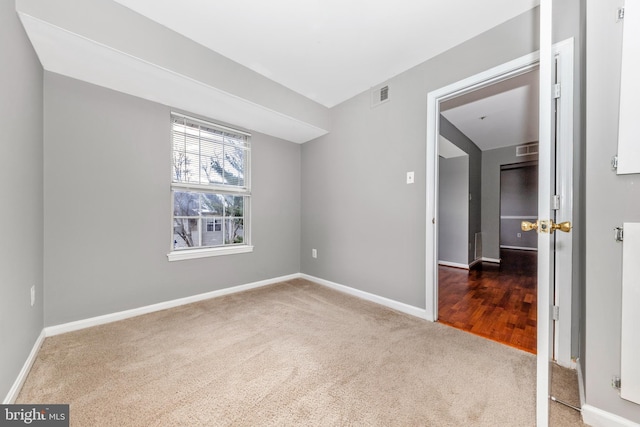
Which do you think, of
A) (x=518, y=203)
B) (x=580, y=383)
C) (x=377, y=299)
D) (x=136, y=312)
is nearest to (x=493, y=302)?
(x=377, y=299)

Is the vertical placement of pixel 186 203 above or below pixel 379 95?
below

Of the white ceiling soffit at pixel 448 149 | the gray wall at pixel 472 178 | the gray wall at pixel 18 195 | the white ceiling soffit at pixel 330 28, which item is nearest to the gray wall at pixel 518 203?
the gray wall at pixel 472 178

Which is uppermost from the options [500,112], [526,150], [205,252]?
[500,112]

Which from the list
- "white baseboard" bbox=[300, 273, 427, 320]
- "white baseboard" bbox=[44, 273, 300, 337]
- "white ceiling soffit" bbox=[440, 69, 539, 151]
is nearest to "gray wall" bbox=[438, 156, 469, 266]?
"white ceiling soffit" bbox=[440, 69, 539, 151]

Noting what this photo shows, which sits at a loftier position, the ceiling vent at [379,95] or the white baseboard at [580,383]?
the ceiling vent at [379,95]

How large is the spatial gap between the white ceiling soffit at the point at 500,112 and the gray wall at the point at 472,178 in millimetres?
118

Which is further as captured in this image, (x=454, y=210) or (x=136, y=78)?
(x=454, y=210)

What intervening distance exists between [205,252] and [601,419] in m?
3.18

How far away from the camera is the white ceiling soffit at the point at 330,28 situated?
176 centimetres

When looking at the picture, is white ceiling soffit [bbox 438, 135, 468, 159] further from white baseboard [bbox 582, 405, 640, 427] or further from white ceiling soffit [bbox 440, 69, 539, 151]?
white baseboard [bbox 582, 405, 640, 427]

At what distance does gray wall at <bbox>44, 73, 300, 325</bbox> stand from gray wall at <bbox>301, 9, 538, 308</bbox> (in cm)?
160

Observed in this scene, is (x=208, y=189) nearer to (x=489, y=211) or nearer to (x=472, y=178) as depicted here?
(x=472, y=178)

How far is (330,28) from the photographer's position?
1.98m

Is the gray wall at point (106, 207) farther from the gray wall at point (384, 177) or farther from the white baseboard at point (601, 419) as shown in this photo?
the white baseboard at point (601, 419)
